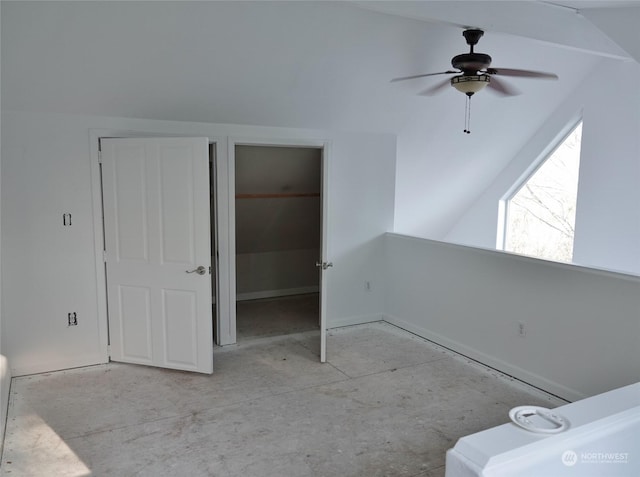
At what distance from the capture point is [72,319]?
411 centimetres

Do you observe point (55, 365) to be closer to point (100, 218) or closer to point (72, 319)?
point (72, 319)

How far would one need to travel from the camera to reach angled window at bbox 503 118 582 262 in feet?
20.2

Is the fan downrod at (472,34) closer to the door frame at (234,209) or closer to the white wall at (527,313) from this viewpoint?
the door frame at (234,209)

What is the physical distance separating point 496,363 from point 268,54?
322cm

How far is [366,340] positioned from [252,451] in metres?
2.24

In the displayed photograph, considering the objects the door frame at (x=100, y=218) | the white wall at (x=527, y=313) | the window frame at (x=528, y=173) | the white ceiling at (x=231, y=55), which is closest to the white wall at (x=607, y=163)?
the window frame at (x=528, y=173)

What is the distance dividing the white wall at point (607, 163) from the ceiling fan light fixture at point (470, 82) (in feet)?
9.40

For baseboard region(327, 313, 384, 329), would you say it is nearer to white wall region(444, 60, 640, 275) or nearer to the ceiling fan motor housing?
white wall region(444, 60, 640, 275)

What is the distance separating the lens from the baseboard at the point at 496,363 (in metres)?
3.65

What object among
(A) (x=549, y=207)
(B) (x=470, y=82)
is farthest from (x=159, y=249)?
(A) (x=549, y=207)

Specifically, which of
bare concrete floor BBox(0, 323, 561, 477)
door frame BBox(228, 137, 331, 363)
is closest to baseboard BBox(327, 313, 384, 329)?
bare concrete floor BBox(0, 323, 561, 477)

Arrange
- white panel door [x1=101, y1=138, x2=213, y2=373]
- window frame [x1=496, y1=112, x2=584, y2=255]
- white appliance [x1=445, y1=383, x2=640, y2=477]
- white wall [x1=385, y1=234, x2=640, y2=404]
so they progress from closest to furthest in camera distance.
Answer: white appliance [x1=445, y1=383, x2=640, y2=477], white wall [x1=385, y1=234, x2=640, y2=404], white panel door [x1=101, y1=138, x2=213, y2=373], window frame [x1=496, y1=112, x2=584, y2=255]

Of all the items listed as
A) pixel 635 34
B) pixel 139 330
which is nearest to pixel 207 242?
pixel 139 330

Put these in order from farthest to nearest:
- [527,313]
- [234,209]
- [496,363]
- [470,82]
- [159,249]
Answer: [234,209] → [496,363] → [159,249] → [527,313] → [470,82]
